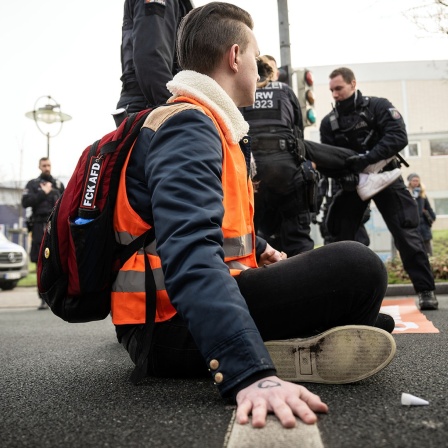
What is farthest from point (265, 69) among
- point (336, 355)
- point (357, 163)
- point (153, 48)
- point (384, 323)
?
point (336, 355)

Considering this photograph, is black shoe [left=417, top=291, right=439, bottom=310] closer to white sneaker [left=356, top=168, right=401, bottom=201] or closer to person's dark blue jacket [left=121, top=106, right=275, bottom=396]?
white sneaker [left=356, top=168, right=401, bottom=201]

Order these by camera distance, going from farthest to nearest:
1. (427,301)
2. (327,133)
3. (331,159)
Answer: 1. (327,133)
2. (331,159)
3. (427,301)

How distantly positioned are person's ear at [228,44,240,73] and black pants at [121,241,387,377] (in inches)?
28.9

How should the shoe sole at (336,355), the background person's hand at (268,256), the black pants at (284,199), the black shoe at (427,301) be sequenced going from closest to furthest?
the shoe sole at (336,355) < the background person's hand at (268,256) < the black pants at (284,199) < the black shoe at (427,301)

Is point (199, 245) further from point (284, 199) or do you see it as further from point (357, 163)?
point (357, 163)

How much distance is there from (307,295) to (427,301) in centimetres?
311

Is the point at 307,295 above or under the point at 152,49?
under

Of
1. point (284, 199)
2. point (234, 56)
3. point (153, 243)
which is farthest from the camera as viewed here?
point (284, 199)

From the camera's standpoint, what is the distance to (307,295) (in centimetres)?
175

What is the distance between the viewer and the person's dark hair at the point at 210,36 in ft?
6.56

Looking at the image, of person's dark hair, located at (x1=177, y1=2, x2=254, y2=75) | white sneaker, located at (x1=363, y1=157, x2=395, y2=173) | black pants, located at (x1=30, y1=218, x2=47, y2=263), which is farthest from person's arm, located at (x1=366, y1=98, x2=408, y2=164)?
black pants, located at (x1=30, y1=218, x2=47, y2=263)

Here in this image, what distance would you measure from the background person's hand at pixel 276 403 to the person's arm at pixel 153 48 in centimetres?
206

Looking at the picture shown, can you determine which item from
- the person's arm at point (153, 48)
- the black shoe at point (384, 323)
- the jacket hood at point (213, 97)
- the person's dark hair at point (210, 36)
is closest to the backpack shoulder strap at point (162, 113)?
the jacket hood at point (213, 97)

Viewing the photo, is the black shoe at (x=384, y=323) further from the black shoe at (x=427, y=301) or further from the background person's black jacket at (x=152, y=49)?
the black shoe at (x=427, y=301)
